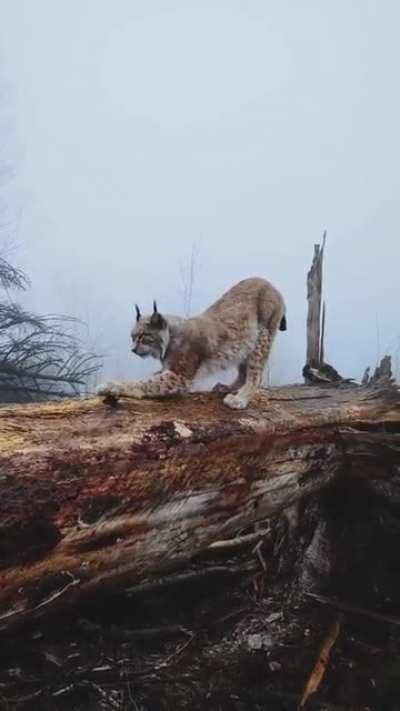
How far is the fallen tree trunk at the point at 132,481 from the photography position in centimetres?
201

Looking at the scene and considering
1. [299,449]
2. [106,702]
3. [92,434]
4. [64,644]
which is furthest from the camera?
[299,449]

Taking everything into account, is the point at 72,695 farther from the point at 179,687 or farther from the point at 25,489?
the point at 25,489

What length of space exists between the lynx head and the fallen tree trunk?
68 cm

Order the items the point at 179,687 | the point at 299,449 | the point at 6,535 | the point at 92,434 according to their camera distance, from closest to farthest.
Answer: the point at 6,535, the point at 92,434, the point at 179,687, the point at 299,449

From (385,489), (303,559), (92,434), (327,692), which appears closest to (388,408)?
(385,489)

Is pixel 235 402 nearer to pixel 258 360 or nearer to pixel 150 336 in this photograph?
pixel 150 336

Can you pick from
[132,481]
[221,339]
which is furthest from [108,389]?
[221,339]

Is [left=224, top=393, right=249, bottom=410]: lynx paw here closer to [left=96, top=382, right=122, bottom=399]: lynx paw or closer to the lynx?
the lynx

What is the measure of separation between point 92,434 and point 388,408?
2.67 meters

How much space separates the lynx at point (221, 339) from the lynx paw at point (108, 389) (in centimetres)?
27

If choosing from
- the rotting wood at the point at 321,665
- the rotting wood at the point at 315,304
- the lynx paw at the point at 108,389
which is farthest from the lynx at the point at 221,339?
the rotting wood at the point at 315,304

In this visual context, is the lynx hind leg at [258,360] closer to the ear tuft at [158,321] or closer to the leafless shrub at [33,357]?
the ear tuft at [158,321]

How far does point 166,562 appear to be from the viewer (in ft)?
9.07

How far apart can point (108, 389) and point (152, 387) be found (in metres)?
0.46
